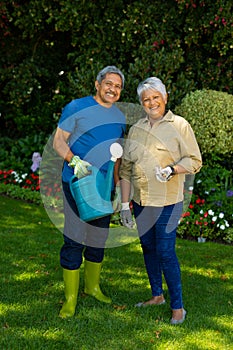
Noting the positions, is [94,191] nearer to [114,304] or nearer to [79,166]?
[79,166]

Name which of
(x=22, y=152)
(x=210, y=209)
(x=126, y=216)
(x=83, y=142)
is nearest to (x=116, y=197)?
(x=126, y=216)

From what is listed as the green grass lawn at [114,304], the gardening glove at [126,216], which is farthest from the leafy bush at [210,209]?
the gardening glove at [126,216]

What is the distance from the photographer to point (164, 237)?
9.31 ft

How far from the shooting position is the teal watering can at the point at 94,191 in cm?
276

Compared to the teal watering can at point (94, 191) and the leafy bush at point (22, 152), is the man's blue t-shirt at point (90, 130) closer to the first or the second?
the teal watering can at point (94, 191)

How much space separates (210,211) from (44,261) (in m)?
1.88

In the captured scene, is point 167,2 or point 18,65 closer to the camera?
point 167,2

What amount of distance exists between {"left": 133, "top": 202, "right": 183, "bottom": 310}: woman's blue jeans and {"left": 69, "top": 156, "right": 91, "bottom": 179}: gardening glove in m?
0.42

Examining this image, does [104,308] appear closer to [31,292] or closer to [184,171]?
[31,292]

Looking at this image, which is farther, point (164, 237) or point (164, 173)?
point (164, 237)

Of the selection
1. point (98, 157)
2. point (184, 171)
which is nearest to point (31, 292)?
point (98, 157)

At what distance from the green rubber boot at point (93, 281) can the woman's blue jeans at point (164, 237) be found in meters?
0.41

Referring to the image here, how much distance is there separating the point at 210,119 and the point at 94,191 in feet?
10.3

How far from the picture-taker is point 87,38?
6.42 meters
